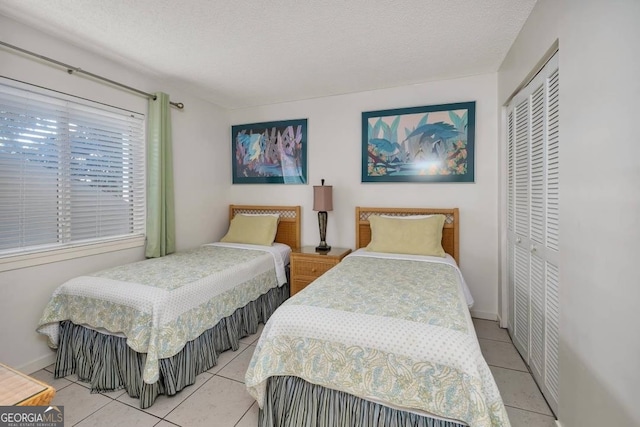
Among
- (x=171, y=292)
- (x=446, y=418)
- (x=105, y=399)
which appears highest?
(x=171, y=292)

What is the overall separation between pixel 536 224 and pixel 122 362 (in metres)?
2.82

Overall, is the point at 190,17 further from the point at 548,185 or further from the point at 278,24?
the point at 548,185

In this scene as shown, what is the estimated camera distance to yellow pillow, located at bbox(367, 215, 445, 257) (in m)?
2.77

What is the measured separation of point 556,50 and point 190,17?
2205 mm

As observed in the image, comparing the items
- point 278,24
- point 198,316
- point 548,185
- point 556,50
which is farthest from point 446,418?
point 278,24

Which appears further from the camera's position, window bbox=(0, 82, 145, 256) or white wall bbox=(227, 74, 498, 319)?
white wall bbox=(227, 74, 498, 319)

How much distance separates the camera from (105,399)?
6.06ft

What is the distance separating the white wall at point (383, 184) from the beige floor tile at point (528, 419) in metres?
1.40

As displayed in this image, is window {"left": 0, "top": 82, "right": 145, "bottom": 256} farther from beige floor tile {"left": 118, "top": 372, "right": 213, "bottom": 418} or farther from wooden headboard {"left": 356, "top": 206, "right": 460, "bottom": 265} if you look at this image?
wooden headboard {"left": 356, "top": 206, "right": 460, "bottom": 265}

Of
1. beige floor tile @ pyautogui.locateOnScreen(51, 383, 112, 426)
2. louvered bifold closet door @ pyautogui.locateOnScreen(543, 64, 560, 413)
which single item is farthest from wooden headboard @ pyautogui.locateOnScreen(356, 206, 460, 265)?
beige floor tile @ pyautogui.locateOnScreen(51, 383, 112, 426)

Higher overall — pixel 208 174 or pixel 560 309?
pixel 208 174

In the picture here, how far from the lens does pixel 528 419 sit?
5.35 ft

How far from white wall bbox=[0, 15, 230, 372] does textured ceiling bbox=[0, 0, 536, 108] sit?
128mm

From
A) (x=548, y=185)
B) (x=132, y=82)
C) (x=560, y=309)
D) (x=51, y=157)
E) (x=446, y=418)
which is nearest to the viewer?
(x=446, y=418)
